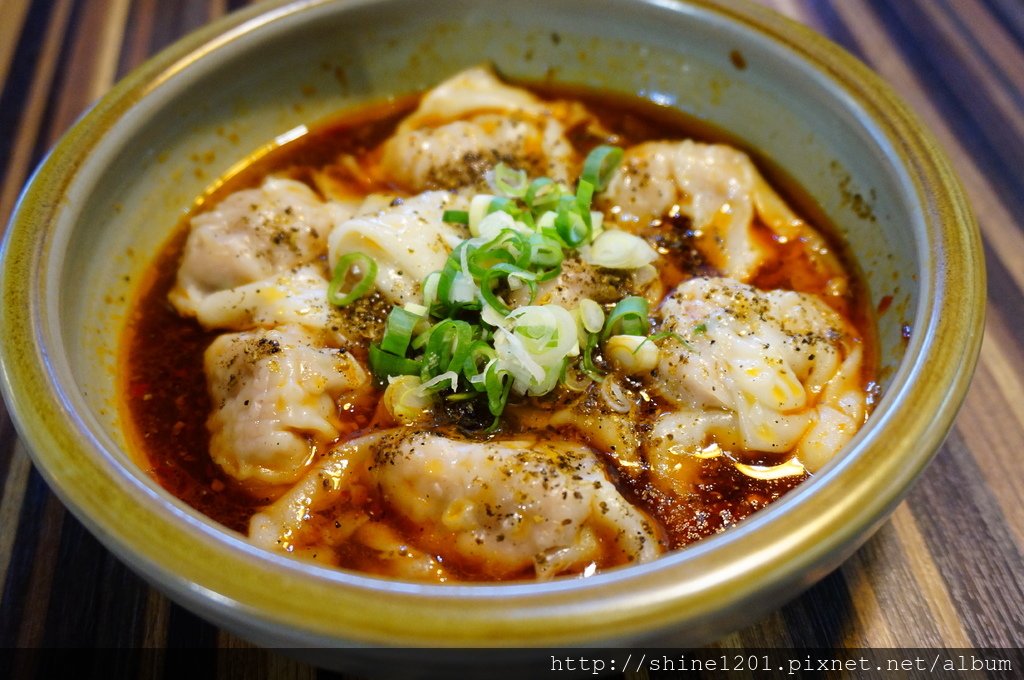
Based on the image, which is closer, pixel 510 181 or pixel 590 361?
pixel 590 361

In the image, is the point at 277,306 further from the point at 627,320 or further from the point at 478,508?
the point at 627,320

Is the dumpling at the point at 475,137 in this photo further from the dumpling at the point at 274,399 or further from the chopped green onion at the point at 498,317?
the dumpling at the point at 274,399

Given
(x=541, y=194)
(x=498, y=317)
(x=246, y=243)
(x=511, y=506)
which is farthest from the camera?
(x=541, y=194)

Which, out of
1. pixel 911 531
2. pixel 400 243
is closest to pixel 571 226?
pixel 400 243

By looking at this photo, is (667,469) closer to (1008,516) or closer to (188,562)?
(1008,516)

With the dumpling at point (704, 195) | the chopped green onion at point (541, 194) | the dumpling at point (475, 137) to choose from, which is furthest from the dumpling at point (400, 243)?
the dumpling at point (704, 195)

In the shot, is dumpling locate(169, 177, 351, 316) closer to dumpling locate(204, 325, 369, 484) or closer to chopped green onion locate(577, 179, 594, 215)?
dumpling locate(204, 325, 369, 484)
